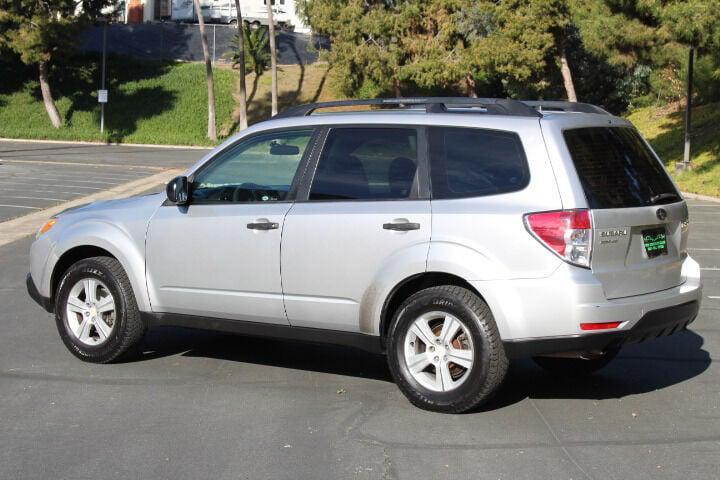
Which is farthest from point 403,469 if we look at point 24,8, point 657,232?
point 24,8

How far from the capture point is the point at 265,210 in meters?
7.08

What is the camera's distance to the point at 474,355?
628 cm

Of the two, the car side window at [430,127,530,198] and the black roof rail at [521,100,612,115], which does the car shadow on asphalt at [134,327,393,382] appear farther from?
the black roof rail at [521,100,612,115]

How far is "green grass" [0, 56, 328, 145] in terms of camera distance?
183 feet

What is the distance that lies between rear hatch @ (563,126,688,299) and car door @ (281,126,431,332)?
1.00 meters

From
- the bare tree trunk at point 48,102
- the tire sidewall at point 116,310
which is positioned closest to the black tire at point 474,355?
the tire sidewall at point 116,310

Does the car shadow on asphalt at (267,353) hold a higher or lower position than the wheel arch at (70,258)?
lower

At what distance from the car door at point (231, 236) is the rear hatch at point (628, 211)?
1923mm

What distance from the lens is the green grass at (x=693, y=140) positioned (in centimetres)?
2794

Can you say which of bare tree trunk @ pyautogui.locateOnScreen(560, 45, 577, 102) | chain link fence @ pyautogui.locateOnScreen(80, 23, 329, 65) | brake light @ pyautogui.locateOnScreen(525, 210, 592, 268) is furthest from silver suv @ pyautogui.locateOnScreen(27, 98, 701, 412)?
chain link fence @ pyautogui.locateOnScreen(80, 23, 329, 65)

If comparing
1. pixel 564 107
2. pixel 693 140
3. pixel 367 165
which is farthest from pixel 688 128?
pixel 367 165

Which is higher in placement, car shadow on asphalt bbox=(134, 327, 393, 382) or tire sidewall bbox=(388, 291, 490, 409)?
tire sidewall bbox=(388, 291, 490, 409)

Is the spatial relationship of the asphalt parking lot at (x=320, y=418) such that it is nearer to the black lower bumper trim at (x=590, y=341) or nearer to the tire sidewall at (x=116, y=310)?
the tire sidewall at (x=116, y=310)

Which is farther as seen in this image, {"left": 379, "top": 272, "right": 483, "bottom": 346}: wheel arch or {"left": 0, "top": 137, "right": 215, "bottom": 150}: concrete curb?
{"left": 0, "top": 137, "right": 215, "bottom": 150}: concrete curb
